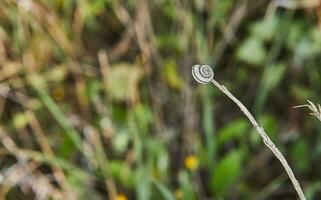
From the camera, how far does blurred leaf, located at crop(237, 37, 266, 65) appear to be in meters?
1.31

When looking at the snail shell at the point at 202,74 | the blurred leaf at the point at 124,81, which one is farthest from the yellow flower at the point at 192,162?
the snail shell at the point at 202,74

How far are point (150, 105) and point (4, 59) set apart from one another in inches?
16.5

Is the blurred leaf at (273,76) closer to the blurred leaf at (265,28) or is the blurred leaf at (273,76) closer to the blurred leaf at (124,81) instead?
the blurred leaf at (265,28)

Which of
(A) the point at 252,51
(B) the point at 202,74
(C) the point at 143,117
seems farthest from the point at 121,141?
(B) the point at 202,74

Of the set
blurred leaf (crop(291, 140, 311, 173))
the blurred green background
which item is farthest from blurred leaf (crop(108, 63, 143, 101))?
blurred leaf (crop(291, 140, 311, 173))

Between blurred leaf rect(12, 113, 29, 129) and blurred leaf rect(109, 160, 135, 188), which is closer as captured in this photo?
blurred leaf rect(109, 160, 135, 188)

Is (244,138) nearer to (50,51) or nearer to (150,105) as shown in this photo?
(150,105)

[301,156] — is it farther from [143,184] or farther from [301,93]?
[143,184]

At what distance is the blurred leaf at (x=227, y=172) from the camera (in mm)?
1137

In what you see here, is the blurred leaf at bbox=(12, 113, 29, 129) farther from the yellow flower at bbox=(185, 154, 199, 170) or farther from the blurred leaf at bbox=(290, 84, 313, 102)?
the blurred leaf at bbox=(290, 84, 313, 102)

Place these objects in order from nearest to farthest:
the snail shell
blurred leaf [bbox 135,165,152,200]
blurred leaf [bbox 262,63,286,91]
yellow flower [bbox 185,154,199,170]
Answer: the snail shell, blurred leaf [bbox 135,165,152,200], yellow flower [bbox 185,154,199,170], blurred leaf [bbox 262,63,286,91]

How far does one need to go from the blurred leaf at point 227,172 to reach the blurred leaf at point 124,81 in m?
0.29

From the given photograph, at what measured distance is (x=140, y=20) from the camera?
130cm

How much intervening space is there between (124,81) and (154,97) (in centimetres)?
9
